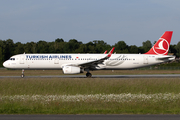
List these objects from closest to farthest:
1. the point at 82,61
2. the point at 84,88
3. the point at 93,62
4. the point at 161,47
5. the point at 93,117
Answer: the point at 93,117
the point at 84,88
the point at 93,62
the point at 82,61
the point at 161,47

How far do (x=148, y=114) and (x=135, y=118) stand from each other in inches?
49.6

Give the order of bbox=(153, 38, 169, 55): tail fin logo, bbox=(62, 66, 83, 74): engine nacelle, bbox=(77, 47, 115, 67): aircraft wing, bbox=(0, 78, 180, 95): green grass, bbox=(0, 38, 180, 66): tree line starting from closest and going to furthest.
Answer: bbox=(0, 78, 180, 95): green grass, bbox=(62, 66, 83, 74): engine nacelle, bbox=(77, 47, 115, 67): aircraft wing, bbox=(153, 38, 169, 55): tail fin logo, bbox=(0, 38, 180, 66): tree line

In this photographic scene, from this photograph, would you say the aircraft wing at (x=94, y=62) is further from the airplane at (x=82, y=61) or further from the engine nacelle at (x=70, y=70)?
the engine nacelle at (x=70, y=70)

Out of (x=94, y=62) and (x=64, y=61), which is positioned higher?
(x=64, y=61)

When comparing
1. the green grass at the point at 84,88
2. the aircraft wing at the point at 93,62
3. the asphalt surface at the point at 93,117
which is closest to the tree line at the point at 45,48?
the aircraft wing at the point at 93,62

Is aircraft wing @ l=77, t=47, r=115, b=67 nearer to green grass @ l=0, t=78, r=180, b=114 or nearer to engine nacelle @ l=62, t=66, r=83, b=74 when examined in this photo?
engine nacelle @ l=62, t=66, r=83, b=74

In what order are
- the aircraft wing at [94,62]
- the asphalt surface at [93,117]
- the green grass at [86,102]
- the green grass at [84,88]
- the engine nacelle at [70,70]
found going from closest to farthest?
the asphalt surface at [93,117] → the green grass at [86,102] → the green grass at [84,88] → the engine nacelle at [70,70] → the aircraft wing at [94,62]

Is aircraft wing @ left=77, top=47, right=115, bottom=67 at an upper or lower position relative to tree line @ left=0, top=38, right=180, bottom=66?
lower

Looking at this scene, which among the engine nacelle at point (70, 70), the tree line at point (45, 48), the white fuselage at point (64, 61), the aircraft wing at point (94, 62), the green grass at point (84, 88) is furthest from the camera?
the tree line at point (45, 48)

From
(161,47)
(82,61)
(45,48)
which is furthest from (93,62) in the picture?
(45,48)

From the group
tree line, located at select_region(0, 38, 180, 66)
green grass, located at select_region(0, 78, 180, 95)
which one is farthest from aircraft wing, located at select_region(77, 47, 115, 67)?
tree line, located at select_region(0, 38, 180, 66)

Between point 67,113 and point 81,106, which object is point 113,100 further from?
point 67,113

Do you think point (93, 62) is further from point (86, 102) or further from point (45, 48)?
point (45, 48)

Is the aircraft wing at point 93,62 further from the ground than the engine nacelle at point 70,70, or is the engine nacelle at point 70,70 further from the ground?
the aircraft wing at point 93,62
